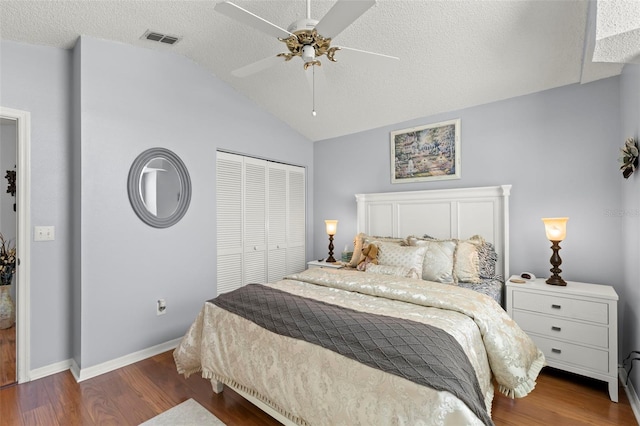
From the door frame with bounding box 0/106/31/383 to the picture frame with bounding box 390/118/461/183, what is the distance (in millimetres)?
3501

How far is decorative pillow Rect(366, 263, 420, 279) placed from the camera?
267 cm

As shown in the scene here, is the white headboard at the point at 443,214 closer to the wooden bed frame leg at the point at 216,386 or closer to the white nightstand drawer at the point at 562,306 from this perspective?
the white nightstand drawer at the point at 562,306

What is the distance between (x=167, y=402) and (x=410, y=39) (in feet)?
10.7

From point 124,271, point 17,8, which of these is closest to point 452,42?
point 17,8

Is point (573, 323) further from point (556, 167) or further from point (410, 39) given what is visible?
point (410, 39)

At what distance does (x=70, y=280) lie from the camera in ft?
8.72

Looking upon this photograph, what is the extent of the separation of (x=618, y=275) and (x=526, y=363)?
1.39 m

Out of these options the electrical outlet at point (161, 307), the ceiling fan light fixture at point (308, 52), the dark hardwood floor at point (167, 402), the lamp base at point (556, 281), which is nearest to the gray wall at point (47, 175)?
the dark hardwood floor at point (167, 402)

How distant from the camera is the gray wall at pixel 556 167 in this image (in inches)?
100

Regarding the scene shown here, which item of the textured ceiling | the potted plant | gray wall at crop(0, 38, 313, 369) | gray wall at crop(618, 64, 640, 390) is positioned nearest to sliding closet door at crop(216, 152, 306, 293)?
gray wall at crop(0, 38, 313, 369)

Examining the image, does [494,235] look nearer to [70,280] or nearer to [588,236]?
[588,236]

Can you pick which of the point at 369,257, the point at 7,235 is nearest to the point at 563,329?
the point at 369,257

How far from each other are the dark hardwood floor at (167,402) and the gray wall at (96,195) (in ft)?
0.86

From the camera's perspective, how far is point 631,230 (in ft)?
7.17
